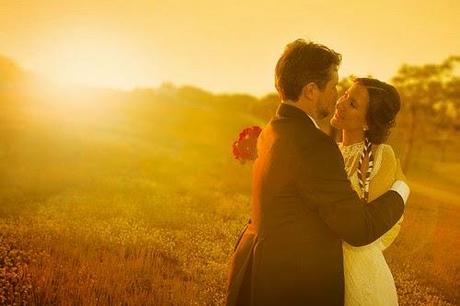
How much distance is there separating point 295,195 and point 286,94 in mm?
642

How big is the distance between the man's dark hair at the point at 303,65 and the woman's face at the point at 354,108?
881 millimetres

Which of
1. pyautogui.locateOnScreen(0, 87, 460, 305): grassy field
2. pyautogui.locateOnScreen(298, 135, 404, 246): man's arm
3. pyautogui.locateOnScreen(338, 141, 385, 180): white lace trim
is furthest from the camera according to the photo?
pyautogui.locateOnScreen(0, 87, 460, 305): grassy field

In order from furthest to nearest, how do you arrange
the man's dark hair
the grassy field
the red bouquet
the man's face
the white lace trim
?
the grassy field < the red bouquet < the white lace trim < the man's face < the man's dark hair

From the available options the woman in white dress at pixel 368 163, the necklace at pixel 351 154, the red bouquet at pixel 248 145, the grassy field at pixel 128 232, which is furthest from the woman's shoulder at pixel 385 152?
the grassy field at pixel 128 232

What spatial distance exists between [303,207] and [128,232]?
742 cm

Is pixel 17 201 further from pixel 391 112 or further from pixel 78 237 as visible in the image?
pixel 391 112

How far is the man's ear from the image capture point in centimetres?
318

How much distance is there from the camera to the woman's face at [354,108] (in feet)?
13.2

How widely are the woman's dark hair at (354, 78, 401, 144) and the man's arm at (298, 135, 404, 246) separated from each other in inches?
45.8

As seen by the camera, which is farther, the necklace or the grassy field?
the grassy field

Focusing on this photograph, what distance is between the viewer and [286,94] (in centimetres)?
325

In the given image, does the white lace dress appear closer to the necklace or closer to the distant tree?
the necklace

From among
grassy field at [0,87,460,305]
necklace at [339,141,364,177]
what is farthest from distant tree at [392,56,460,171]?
necklace at [339,141,364,177]

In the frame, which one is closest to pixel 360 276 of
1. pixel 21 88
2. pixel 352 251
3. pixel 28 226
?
pixel 352 251
